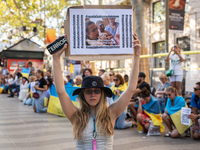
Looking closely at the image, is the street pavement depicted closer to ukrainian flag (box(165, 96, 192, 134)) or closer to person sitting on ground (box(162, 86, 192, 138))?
person sitting on ground (box(162, 86, 192, 138))

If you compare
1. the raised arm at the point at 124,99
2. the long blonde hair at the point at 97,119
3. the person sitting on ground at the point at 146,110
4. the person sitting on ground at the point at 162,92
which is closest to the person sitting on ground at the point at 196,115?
the person sitting on ground at the point at 146,110

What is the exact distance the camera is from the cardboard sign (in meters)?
2.66

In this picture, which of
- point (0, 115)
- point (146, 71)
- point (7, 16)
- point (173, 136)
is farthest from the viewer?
point (7, 16)

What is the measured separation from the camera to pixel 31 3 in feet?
93.4

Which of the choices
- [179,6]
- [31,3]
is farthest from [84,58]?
[31,3]

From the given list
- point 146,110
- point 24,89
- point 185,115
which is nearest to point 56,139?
point 146,110

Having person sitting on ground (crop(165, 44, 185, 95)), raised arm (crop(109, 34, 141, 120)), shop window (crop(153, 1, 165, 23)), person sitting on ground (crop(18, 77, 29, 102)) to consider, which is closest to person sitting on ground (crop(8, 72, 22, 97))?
person sitting on ground (crop(18, 77, 29, 102))

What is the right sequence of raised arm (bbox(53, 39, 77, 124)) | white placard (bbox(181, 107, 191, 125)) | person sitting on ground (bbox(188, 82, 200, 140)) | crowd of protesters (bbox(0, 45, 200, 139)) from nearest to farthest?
raised arm (bbox(53, 39, 77, 124)), person sitting on ground (bbox(188, 82, 200, 140)), white placard (bbox(181, 107, 191, 125)), crowd of protesters (bbox(0, 45, 200, 139))

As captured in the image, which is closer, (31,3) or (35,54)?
(35,54)

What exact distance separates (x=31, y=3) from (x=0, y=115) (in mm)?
21733

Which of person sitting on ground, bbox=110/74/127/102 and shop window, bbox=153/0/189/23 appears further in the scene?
shop window, bbox=153/0/189/23

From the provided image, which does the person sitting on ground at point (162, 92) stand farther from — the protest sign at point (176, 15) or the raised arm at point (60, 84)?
the raised arm at point (60, 84)

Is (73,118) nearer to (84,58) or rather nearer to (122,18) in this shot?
(84,58)

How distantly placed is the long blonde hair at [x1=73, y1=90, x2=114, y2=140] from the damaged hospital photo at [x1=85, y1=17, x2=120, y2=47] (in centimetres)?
62
